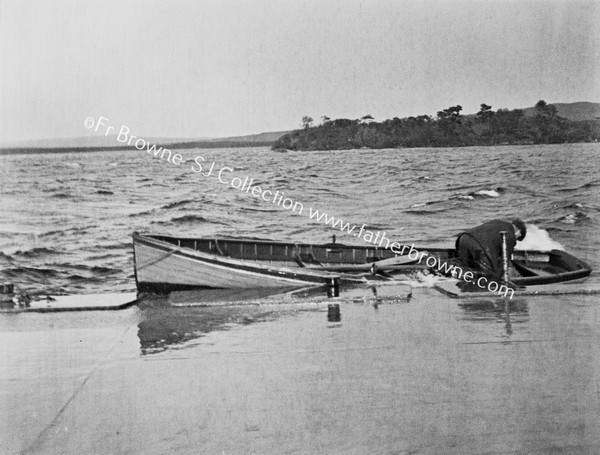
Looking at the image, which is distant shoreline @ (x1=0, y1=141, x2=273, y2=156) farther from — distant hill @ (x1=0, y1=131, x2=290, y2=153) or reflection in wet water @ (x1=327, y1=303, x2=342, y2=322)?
reflection in wet water @ (x1=327, y1=303, x2=342, y2=322)

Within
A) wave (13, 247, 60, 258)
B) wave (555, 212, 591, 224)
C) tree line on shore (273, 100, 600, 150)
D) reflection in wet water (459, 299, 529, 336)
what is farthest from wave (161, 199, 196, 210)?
wave (555, 212, 591, 224)

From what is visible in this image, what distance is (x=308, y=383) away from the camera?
4.64m

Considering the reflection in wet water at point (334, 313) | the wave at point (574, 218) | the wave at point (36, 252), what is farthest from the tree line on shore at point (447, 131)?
the wave at point (36, 252)

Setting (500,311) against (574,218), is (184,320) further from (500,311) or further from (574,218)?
(574,218)

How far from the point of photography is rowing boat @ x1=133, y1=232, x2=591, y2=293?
8648 mm

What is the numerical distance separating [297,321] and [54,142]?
19.5 ft

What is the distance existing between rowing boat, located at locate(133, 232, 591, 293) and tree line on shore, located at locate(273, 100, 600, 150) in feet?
7.37

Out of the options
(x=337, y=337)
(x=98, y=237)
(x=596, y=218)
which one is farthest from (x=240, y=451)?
(x=596, y=218)

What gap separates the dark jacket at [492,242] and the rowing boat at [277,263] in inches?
15.8

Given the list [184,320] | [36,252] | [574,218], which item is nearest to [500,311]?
[184,320]

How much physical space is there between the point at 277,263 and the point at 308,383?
6.10 metres

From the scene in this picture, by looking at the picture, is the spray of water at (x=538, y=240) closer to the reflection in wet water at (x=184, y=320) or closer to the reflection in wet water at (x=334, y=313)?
the reflection in wet water at (x=334, y=313)

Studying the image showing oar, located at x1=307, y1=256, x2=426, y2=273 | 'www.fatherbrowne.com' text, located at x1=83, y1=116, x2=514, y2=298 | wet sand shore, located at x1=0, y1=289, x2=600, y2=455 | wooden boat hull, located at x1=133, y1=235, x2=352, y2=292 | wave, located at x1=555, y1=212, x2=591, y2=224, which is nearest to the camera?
wet sand shore, located at x1=0, y1=289, x2=600, y2=455

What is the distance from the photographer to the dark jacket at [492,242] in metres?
8.73
